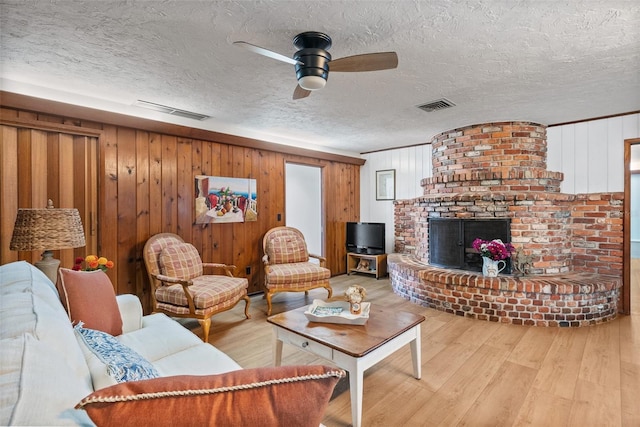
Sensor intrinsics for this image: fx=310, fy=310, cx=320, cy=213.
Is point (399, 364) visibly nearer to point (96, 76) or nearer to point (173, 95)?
point (173, 95)

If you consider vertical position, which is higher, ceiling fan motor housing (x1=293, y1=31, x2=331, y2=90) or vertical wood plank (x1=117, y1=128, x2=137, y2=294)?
ceiling fan motor housing (x1=293, y1=31, x2=331, y2=90)

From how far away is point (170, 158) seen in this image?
3.52m

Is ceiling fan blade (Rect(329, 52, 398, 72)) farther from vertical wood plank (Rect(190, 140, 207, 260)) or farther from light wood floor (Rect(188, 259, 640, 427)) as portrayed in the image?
vertical wood plank (Rect(190, 140, 207, 260))

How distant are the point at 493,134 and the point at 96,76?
13.4ft

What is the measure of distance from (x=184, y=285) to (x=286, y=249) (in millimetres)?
1618

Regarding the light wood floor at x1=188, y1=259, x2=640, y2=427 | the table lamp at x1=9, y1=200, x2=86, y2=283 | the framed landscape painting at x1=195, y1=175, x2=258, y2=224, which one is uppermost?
the framed landscape painting at x1=195, y1=175, x2=258, y2=224

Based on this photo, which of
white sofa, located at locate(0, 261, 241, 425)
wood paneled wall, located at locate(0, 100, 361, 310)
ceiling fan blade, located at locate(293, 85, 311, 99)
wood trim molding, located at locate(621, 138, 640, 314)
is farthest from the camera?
wood trim molding, located at locate(621, 138, 640, 314)

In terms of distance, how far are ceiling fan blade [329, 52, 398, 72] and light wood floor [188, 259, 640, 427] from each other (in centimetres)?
210

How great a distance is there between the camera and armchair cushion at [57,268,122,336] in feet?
5.43

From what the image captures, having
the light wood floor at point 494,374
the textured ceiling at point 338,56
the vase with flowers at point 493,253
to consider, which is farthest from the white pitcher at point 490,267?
the textured ceiling at point 338,56

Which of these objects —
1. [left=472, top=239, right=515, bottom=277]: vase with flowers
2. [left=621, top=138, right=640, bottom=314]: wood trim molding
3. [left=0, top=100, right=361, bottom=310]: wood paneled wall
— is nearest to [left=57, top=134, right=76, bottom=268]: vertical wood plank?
[left=0, top=100, right=361, bottom=310]: wood paneled wall

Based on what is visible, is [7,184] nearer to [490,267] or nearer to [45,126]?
[45,126]

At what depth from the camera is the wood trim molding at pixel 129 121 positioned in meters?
2.54

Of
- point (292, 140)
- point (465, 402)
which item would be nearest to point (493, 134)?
point (292, 140)
